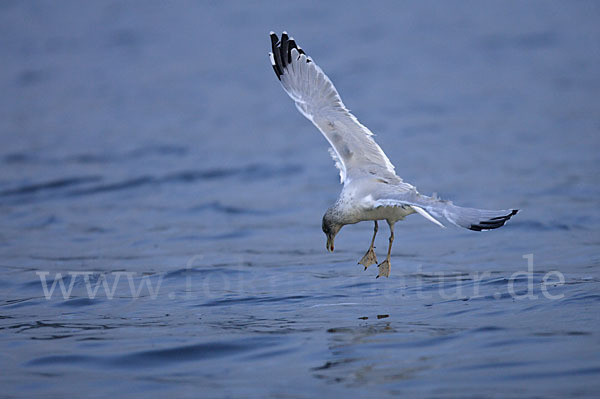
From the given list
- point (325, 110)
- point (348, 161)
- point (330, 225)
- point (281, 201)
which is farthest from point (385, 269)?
point (281, 201)

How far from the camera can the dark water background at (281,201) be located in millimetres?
6543

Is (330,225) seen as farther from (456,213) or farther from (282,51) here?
(456,213)

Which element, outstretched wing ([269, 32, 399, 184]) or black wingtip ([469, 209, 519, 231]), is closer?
black wingtip ([469, 209, 519, 231])

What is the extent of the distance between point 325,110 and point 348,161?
635mm

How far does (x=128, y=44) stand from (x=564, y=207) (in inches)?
676

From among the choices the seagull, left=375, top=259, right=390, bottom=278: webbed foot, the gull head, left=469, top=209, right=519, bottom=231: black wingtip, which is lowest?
left=375, top=259, right=390, bottom=278: webbed foot

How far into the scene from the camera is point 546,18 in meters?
25.9

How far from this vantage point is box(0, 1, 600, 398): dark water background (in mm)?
6543

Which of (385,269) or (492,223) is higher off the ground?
(492,223)

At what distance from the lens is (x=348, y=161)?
8211mm

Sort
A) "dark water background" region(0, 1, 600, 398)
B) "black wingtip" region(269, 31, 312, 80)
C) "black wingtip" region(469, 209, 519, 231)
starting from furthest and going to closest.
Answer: "black wingtip" region(269, 31, 312, 80), "dark water background" region(0, 1, 600, 398), "black wingtip" region(469, 209, 519, 231)

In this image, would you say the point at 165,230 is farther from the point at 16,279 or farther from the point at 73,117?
the point at 73,117

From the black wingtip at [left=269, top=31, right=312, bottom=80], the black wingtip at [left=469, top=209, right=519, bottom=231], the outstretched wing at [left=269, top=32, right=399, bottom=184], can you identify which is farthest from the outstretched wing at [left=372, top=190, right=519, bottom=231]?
the black wingtip at [left=269, top=31, right=312, bottom=80]

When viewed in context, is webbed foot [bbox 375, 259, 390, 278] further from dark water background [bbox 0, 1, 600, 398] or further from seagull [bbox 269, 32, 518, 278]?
dark water background [bbox 0, 1, 600, 398]
